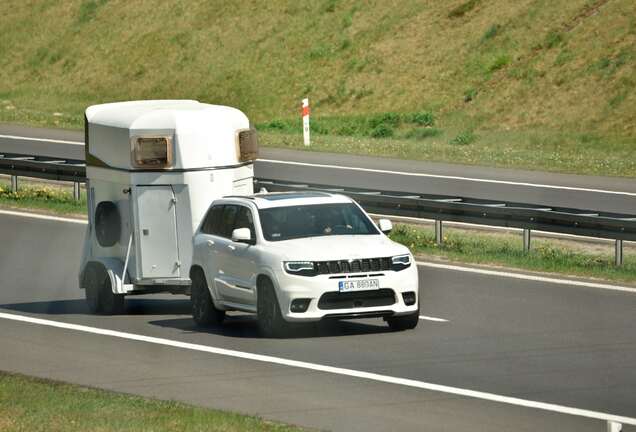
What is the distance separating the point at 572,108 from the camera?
41.2 m

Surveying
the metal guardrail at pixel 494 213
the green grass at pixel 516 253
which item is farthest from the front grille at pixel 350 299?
the metal guardrail at pixel 494 213

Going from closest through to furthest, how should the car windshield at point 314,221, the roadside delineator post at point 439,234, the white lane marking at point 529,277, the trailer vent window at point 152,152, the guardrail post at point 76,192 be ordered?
the car windshield at point 314,221
the trailer vent window at point 152,152
the white lane marking at point 529,277
the roadside delineator post at point 439,234
the guardrail post at point 76,192

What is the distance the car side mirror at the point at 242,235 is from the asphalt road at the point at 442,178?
12.5 meters

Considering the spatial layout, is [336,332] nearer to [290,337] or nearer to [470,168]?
[290,337]

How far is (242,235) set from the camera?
56.6 ft

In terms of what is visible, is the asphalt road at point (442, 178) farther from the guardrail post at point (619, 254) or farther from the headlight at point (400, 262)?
the headlight at point (400, 262)

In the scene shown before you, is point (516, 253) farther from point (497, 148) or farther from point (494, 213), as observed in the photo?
point (497, 148)

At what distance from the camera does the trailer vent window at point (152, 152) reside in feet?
63.9

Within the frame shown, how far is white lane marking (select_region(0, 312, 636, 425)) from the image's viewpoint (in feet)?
40.6

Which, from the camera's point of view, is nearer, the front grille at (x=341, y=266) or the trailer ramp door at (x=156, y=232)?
the front grille at (x=341, y=266)

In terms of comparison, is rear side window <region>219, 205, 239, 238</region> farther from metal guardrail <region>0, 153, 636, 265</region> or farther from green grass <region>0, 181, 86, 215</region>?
green grass <region>0, 181, 86, 215</region>

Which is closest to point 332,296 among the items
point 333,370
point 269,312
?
point 269,312

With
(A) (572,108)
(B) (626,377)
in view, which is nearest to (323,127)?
(A) (572,108)

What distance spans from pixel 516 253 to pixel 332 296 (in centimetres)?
766
